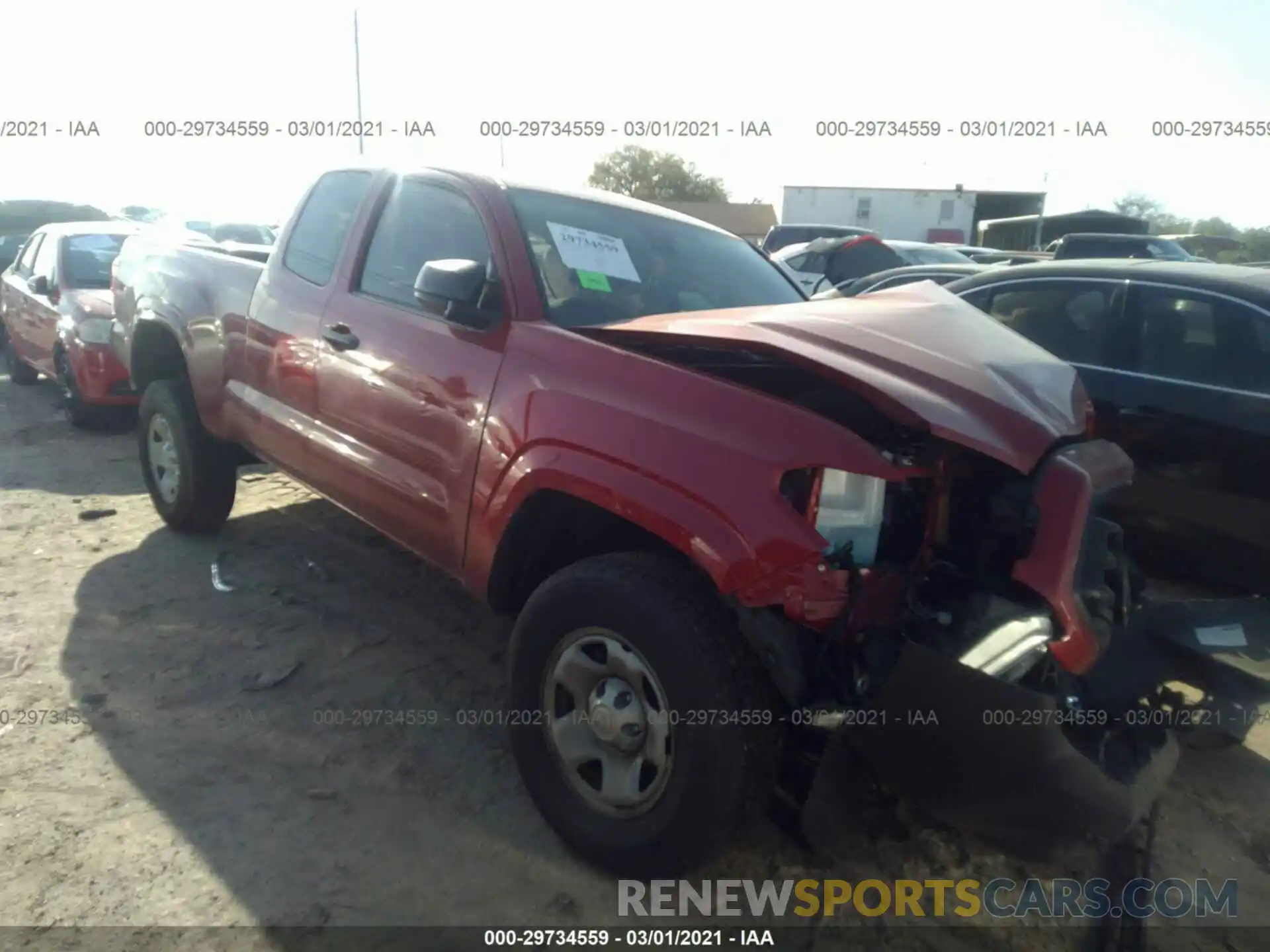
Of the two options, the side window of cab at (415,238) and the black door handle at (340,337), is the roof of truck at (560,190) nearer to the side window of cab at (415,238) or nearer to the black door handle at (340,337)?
the side window of cab at (415,238)

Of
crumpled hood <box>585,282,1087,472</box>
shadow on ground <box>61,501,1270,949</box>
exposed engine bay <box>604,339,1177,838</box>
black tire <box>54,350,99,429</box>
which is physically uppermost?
crumpled hood <box>585,282,1087,472</box>

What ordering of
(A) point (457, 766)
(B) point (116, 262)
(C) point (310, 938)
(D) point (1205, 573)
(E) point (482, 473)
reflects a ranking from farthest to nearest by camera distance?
1. (B) point (116, 262)
2. (D) point (1205, 573)
3. (A) point (457, 766)
4. (E) point (482, 473)
5. (C) point (310, 938)

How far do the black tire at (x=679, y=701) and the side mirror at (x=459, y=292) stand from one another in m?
0.85

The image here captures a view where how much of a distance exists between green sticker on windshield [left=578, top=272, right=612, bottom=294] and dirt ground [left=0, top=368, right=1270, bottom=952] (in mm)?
1579

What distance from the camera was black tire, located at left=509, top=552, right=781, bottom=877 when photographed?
2232 millimetres

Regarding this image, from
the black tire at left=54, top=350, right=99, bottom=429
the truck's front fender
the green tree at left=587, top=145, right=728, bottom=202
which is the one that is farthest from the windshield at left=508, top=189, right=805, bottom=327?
the green tree at left=587, top=145, right=728, bottom=202

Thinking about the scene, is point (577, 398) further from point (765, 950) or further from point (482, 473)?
point (765, 950)

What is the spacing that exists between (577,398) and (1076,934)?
195 cm

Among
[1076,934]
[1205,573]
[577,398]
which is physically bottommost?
[1076,934]

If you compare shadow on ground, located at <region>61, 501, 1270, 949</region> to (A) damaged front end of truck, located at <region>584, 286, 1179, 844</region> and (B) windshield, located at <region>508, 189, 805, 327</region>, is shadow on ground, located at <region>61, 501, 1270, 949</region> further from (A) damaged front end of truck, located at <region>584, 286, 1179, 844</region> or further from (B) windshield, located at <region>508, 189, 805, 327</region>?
(B) windshield, located at <region>508, 189, 805, 327</region>

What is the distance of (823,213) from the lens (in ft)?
92.9

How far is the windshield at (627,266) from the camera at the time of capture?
10.1 feet

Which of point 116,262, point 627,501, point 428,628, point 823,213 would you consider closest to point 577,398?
point 627,501

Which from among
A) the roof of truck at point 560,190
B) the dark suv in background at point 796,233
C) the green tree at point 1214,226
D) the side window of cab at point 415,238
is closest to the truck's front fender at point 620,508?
the side window of cab at point 415,238
